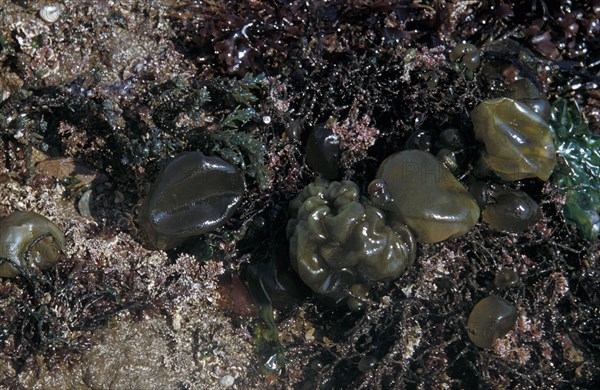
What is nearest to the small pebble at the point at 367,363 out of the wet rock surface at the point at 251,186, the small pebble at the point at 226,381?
the wet rock surface at the point at 251,186

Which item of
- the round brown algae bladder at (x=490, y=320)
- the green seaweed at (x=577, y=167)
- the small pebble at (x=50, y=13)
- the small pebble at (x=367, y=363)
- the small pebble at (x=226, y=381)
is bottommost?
the small pebble at (x=226, y=381)

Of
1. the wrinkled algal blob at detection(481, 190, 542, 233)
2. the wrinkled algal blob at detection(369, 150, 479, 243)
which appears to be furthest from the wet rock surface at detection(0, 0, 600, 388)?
the wrinkled algal blob at detection(369, 150, 479, 243)

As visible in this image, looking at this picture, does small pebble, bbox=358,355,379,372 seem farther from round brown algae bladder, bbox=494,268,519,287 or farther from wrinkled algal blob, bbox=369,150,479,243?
round brown algae bladder, bbox=494,268,519,287

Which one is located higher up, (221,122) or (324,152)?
(221,122)

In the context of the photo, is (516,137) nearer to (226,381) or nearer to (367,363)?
(367,363)

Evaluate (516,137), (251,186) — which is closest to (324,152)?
(251,186)

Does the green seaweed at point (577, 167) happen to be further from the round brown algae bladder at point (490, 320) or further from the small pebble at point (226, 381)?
the small pebble at point (226, 381)
